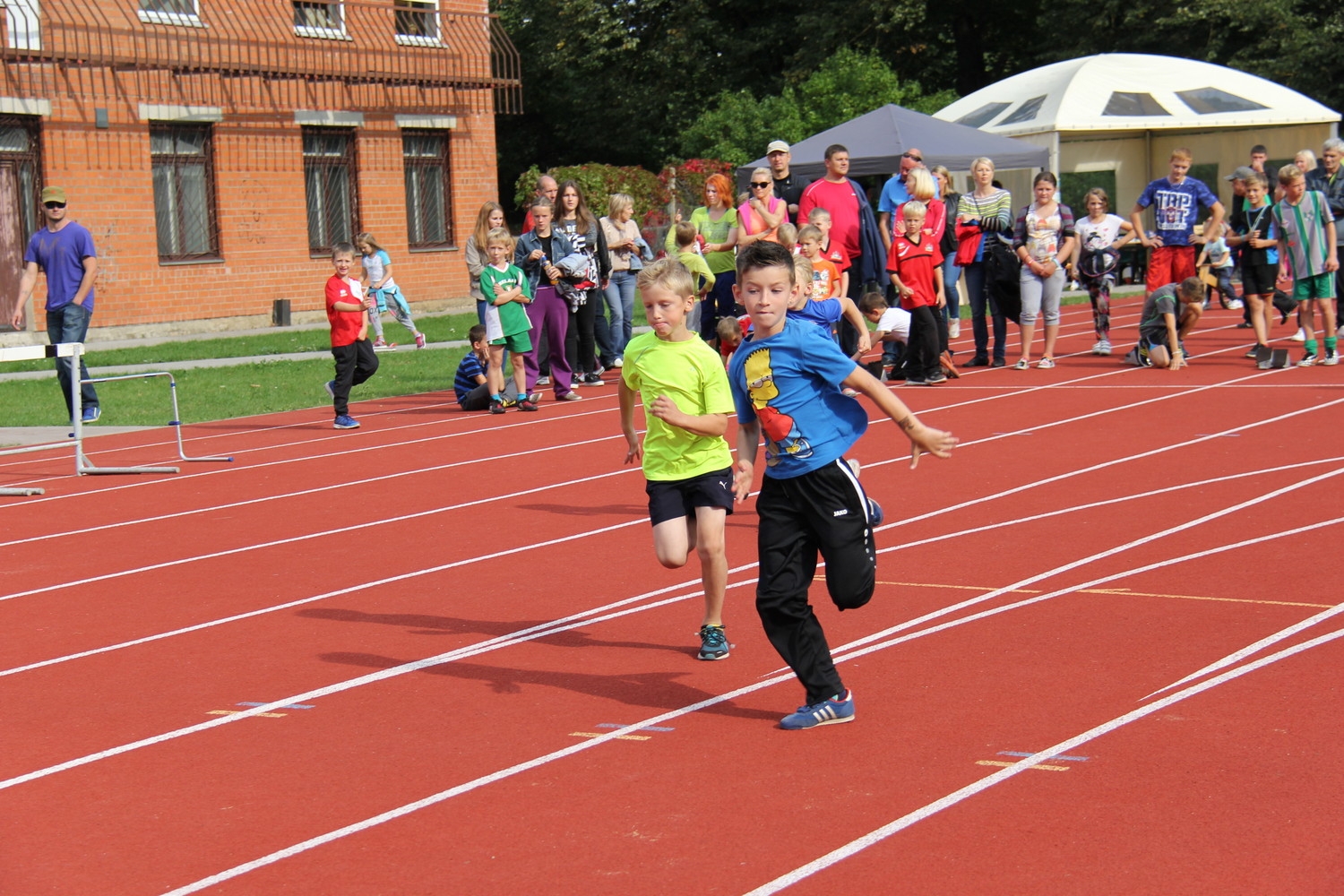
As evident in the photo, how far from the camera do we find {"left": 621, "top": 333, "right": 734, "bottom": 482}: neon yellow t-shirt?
6.43 metres

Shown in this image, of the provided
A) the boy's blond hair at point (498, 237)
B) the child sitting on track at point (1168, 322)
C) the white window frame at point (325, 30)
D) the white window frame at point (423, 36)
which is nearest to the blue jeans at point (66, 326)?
the boy's blond hair at point (498, 237)

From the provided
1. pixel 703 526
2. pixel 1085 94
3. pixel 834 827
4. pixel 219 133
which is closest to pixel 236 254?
pixel 219 133

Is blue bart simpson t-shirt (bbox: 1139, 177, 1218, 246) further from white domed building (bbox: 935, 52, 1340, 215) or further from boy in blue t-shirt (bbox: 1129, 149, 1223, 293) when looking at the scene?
white domed building (bbox: 935, 52, 1340, 215)

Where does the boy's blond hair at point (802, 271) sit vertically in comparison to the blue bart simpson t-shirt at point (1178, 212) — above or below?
below

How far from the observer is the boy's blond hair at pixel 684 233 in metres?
15.0

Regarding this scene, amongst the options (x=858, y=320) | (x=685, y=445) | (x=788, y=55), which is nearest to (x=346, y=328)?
(x=858, y=320)

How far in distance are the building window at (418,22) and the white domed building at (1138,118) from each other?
394 inches

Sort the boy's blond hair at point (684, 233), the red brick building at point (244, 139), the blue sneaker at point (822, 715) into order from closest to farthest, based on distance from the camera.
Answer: the blue sneaker at point (822, 715), the boy's blond hair at point (684, 233), the red brick building at point (244, 139)

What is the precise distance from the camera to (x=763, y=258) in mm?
5551

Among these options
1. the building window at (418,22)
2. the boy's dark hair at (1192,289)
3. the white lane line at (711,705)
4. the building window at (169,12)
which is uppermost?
the building window at (418,22)

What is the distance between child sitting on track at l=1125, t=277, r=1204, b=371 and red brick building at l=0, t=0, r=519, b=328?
54.7ft

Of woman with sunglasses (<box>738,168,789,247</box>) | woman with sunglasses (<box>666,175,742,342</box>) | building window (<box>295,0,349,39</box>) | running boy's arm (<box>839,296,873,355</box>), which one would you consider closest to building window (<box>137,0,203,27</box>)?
building window (<box>295,0,349,39</box>)

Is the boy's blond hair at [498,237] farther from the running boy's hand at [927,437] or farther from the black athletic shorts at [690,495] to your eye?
the running boy's hand at [927,437]

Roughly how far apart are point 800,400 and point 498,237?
960 centimetres
